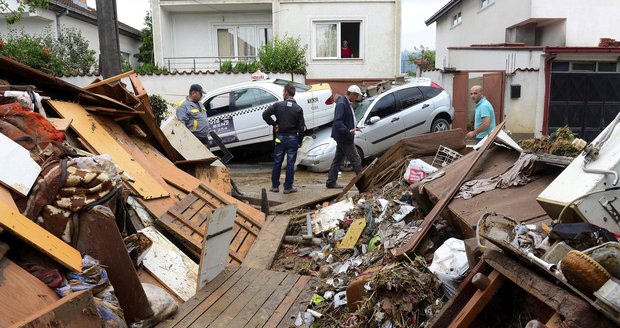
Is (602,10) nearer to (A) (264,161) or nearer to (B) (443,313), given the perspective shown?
(A) (264,161)

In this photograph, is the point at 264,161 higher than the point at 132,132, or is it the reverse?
the point at 132,132

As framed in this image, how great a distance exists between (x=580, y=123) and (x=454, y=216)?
1171 cm

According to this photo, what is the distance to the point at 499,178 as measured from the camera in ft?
14.1

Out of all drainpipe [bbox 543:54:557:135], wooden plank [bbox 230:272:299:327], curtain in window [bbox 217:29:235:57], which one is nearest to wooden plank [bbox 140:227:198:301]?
wooden plank [bbox 230:272:299:327]

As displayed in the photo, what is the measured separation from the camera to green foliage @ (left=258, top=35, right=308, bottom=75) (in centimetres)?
1493

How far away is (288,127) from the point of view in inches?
304

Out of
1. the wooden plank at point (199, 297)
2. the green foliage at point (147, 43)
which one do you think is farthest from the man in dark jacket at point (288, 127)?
the green foliage at point (147, 43)

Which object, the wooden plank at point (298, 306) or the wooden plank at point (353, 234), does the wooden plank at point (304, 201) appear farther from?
the wooden plank at point (298, 306)

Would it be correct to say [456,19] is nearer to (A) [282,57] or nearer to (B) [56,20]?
(A) [282,57]

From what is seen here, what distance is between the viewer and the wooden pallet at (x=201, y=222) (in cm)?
484

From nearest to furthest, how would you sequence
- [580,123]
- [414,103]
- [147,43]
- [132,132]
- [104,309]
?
[104,309] < [132,132] < [414,103] < [580,123] < [147,43]

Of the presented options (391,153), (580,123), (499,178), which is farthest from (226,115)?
(580,123)

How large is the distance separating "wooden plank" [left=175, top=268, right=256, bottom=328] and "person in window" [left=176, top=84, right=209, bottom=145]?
428 centimetres

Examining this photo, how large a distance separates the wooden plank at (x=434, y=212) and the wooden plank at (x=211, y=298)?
4.48 ft
